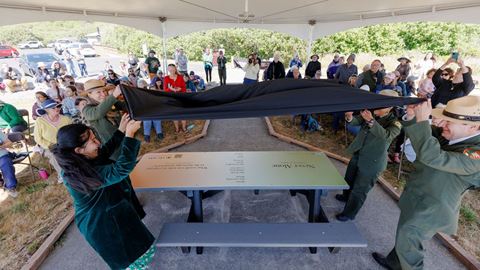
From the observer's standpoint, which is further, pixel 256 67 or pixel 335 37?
pixel 335 37

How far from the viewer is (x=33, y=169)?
441 centimetres

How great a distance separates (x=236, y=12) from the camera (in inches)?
292

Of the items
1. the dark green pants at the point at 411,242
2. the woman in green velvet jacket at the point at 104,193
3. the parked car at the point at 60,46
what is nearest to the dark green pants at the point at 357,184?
the dark green pants at the point at 411,242

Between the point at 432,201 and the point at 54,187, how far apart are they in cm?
467

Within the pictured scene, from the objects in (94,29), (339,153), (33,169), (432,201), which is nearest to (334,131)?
(339,153)

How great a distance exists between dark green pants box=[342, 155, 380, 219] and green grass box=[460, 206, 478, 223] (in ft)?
4.89

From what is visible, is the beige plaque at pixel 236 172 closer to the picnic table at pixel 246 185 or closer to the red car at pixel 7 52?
the picnic table at pixel 246 185

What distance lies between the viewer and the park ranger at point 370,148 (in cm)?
262

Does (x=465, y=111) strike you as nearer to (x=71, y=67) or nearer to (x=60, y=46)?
(x=71, y=67)

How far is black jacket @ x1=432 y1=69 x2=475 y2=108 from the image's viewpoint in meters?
4.61

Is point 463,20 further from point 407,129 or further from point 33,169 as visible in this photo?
point 33,169

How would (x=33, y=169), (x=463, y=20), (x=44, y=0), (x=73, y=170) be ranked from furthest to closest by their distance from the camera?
(x=463, y=20) → (x=44, y=0) → (x=33, y=169) → (x=73, y=170)

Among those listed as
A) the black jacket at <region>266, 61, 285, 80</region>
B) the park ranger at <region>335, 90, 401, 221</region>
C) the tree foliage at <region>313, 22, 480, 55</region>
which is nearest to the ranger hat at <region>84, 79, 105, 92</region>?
the park ranger at <region>335, 90, 401, 221</region>

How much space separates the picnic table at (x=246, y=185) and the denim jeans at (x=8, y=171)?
2099 mm
